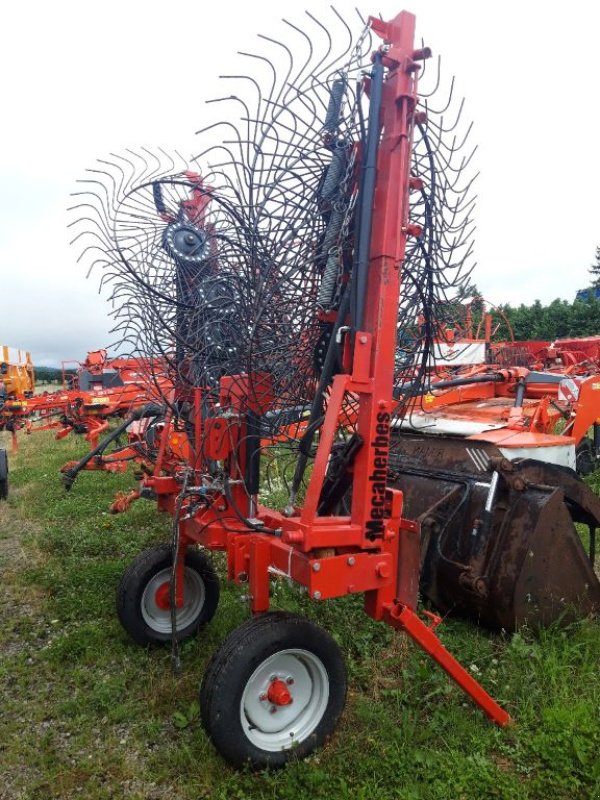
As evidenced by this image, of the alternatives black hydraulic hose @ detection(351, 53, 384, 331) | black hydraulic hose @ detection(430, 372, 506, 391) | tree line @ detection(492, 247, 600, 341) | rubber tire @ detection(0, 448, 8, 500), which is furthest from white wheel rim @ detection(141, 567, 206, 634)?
tree line @ detection(492, 247, 600, 341)

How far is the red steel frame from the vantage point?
276 centimetres

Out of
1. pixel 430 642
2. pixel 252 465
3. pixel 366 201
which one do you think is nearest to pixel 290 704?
pixel 430 642

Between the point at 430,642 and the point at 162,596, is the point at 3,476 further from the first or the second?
the point at 430,642

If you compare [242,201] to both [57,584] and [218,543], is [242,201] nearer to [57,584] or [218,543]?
[218,543]

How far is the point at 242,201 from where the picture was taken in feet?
9.25

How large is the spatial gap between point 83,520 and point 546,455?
5581 mm

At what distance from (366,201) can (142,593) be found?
2899 mm

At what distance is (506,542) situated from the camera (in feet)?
12.7

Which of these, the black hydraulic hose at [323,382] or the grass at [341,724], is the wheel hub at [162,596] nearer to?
the grass at [341,724]

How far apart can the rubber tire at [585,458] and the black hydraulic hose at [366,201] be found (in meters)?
5.96

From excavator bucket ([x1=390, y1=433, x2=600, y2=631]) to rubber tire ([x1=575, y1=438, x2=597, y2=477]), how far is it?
11.8ft

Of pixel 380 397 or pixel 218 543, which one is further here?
pixel 218 543

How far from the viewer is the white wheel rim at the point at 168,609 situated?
4.11 m

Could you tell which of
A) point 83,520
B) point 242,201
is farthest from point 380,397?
point 83,520
